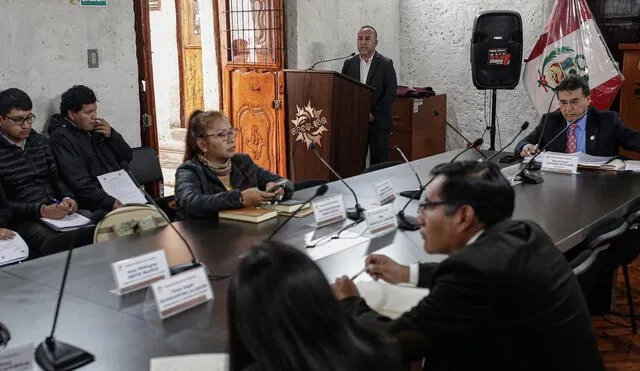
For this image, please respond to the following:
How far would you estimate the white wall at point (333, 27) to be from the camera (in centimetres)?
634

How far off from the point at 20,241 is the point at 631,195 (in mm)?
2858

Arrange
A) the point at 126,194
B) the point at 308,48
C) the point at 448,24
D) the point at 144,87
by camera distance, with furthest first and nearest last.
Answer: the point at 448,24 → the point at 308,48 → the point at 144,87 → the point at 126,194

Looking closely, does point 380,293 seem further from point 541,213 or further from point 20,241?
point 20,241

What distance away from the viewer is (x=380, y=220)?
283 centimetres

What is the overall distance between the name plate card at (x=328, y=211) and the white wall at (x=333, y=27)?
3489mm

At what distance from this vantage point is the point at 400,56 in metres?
7.74

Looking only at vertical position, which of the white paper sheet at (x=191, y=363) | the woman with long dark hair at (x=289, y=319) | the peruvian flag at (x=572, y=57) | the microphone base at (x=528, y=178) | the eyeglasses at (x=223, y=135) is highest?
the peruvian flag at (x=572, y=57)

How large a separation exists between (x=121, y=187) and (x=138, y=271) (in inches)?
85.9

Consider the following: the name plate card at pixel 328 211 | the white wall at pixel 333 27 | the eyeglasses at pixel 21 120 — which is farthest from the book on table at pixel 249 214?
the white wall at pixel 333 27

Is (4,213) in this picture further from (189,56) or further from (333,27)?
(189,56)

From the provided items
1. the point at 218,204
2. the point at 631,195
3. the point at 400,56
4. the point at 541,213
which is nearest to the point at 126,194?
the point at 218,204

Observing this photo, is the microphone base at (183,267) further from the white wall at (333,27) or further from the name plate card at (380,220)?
the white wall at (333,27)

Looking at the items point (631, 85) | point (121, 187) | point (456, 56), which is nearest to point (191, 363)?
point (121, 187)

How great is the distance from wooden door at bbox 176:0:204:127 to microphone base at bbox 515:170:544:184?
4806 mm
